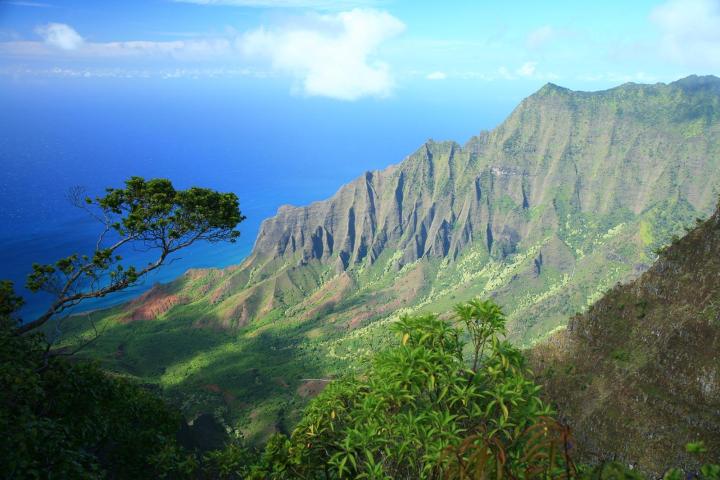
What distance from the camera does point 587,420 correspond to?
39656mm

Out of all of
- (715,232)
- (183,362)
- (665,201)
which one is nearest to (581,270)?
(665,201)

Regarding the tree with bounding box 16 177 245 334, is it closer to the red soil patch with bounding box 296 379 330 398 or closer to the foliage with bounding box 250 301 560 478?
the foliage with bounding box 250 301 560 478

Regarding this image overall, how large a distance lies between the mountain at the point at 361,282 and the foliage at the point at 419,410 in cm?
8103

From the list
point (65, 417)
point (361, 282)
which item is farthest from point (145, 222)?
point (361, 282)

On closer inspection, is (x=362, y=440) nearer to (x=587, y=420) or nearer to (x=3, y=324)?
(x=3, y=324)

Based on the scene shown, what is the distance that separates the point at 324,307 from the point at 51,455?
506 feet

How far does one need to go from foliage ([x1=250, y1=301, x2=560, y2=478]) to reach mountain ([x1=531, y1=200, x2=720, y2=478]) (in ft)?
101

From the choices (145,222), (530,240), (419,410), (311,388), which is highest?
(145,222)

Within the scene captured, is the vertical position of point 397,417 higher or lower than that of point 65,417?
higher

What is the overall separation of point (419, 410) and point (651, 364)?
1616 inches

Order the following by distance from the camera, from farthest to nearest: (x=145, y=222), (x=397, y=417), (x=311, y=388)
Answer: (x=311, y=388), (x=145, y=222), (x=397, y=417)

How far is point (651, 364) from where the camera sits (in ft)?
131

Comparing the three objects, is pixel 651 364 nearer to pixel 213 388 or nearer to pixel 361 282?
pixel 213 388

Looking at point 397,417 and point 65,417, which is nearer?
point 397,417
